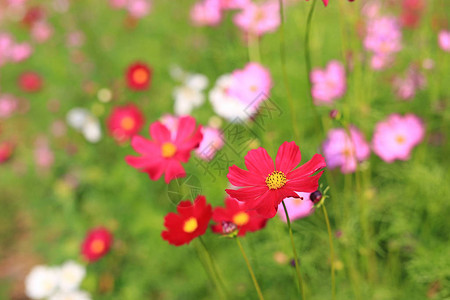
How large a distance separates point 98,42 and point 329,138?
69.4 inches

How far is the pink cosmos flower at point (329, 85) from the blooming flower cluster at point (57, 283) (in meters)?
0.96

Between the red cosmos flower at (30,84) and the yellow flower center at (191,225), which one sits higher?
the red cosmos flower at (30,84)

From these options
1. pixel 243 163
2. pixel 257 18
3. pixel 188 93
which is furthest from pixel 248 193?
pixel 188 93

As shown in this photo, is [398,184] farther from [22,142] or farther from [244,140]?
[22,142]

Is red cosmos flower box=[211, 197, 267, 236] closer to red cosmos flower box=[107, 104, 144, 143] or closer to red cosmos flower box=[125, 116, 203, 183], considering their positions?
red cosmos flower box=[125, 116, 203, 183]

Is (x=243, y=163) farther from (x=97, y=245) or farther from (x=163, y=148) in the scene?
(x=97, y=245)

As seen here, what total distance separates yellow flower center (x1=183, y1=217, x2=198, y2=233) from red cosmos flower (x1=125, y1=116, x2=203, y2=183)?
0.30 ft

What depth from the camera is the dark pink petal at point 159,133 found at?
57 centimetres

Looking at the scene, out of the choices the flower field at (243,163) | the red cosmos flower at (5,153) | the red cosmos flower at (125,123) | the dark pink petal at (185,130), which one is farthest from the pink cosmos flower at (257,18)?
the red cosmos flower at (5,153)

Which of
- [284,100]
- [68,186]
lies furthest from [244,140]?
[68,186]

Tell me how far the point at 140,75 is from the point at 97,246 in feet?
2.21

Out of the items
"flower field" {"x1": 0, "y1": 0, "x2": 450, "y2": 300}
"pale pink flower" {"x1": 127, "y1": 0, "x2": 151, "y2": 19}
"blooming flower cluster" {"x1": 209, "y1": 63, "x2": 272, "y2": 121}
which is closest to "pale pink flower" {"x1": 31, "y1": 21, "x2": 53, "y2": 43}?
"flower field" {"x1": 0, "y1": 0, "x2": 450, "y2": 300}

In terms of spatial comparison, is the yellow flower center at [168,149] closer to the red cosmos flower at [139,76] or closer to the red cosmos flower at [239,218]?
the red cosmos flower at [239,218]

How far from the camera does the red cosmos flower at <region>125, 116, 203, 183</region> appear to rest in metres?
0.56
